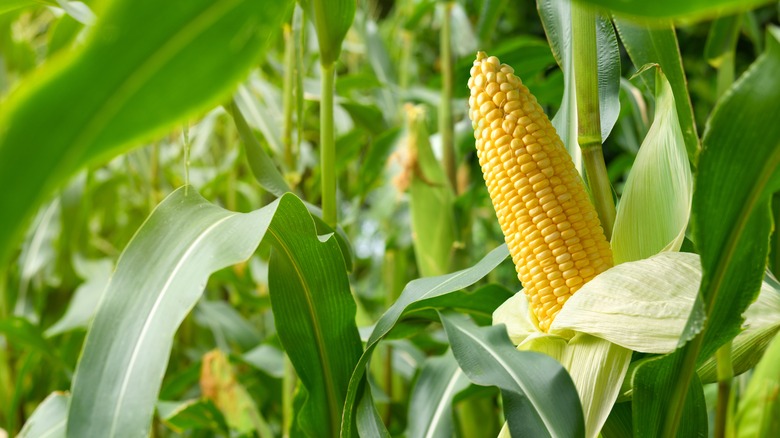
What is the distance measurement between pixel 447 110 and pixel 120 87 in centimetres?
81

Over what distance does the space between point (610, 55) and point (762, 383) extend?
0.80 feet

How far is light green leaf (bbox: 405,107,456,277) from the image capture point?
855mm

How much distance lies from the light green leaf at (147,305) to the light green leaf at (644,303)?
0.19 m

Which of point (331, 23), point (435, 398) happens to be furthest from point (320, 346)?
point (331, 23)

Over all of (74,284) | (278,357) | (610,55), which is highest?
(610,55)

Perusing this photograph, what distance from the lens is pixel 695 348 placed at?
360 millimetres

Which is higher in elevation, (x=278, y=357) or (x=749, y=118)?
(x=749, y=118)

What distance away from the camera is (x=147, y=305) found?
14.1 inches

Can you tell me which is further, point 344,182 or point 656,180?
point 344,182

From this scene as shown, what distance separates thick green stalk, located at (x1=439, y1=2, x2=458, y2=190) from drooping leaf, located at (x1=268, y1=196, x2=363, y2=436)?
54 cm

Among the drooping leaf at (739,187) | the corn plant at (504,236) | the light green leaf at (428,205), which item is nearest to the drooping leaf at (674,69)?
the corn plant at (504,236)

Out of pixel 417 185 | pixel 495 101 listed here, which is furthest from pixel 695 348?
pixel 417 185

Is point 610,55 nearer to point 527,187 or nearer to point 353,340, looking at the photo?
point 527,187

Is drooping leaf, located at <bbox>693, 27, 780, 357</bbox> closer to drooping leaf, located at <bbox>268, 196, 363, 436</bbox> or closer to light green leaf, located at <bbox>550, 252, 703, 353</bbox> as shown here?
light green leaf, located at <bbox>550, 252, 703, 353</bbox>
